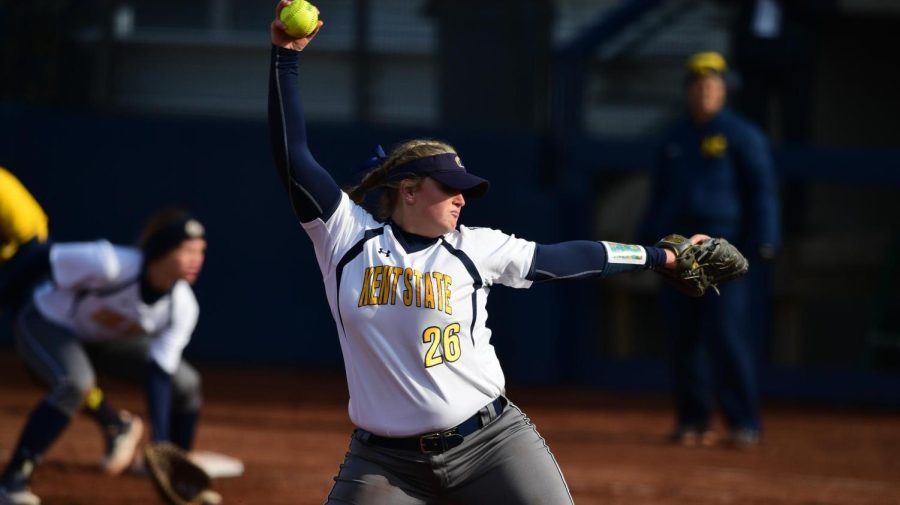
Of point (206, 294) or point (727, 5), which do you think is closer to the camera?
point (727, 5)

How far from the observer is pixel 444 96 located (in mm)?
11664

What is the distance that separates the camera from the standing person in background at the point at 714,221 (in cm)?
838

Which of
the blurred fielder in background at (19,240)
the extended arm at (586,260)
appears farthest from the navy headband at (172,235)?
the extended arm at (586,260)

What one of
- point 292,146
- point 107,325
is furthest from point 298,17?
point 107,325

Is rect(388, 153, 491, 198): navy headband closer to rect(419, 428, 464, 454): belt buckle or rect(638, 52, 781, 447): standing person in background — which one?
rect(419, 428, 464, 454): belt buckle

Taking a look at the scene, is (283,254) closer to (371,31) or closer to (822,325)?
(371,31)

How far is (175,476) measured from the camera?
6.05 meters

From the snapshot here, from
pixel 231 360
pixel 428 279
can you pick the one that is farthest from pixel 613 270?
pixel 231 360

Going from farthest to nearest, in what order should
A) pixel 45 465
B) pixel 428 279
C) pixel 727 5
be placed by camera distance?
pixel 727 5, pixel 45 465, pixel 428 279

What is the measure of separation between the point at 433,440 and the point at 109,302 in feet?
9.91

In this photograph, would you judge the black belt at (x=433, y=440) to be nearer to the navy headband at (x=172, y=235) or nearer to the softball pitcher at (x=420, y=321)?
the softball pitcher at (x=420, y=321)

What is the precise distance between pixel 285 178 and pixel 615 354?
755cm

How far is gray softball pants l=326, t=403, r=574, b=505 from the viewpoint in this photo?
159 inches

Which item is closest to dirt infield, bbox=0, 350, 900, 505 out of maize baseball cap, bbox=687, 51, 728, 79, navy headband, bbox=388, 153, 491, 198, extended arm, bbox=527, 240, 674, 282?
maize baseball cap, bbox=687, 51, 728, 79
